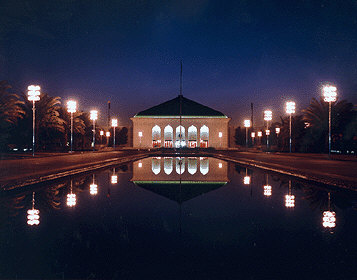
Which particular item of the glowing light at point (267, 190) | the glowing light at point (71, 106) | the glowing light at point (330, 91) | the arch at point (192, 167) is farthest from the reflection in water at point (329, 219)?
the glowing light at point (71, 106)

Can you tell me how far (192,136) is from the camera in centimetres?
6875

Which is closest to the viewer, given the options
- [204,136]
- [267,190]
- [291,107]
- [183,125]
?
[267,190]

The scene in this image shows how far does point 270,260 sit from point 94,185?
799cm

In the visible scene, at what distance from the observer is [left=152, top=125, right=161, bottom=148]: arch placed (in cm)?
6856

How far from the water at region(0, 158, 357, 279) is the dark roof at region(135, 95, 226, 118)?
6108 cm

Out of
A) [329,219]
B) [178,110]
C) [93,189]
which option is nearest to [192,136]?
[178,110]

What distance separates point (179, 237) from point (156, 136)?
64.3 meters

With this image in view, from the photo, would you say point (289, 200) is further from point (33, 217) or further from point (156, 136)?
point (156, 136)

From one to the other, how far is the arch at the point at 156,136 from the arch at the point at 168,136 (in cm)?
141

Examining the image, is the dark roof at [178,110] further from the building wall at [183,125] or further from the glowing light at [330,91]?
the glowing light at [330,91]

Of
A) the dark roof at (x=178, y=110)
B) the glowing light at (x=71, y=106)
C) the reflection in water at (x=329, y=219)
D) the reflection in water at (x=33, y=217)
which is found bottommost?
the reflection in water at (x=329, y=219)

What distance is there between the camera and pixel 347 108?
3850 cm

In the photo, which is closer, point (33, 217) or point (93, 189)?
point (33, 217)

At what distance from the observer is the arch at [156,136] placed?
6856cm
